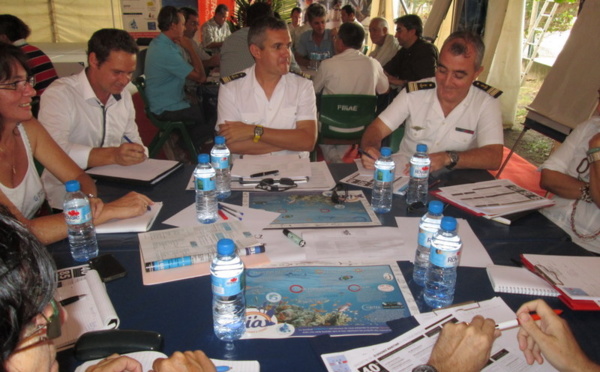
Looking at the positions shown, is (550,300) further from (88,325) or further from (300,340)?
(88,325)

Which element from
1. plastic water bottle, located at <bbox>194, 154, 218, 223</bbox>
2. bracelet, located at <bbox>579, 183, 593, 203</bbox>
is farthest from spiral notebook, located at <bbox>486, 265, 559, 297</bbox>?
plastic water bottle, located at <bbox>194, 154, 218, 223</bbox>

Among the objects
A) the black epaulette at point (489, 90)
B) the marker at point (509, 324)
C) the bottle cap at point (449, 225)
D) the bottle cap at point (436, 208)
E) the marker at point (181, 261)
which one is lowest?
the marker at point (509, 324)

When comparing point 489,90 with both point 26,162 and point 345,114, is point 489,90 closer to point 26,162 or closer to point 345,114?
point 345,114

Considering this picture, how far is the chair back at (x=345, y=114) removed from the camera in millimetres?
3662

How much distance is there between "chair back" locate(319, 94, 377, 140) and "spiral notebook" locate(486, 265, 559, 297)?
2483 millimetres

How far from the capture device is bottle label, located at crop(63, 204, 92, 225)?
1.42 metres

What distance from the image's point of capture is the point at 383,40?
6137 millimetres

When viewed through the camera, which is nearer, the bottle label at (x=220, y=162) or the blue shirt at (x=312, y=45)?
the bottle label at (x=220, y=162)

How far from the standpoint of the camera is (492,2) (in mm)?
5547

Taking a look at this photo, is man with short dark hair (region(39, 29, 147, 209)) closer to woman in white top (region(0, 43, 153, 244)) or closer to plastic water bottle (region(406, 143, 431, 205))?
woman in white top (region(0, 43, 153, 244))

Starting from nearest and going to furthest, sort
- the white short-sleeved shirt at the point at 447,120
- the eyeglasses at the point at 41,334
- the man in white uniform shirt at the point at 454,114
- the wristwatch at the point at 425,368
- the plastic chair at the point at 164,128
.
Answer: the eyeglasses at the point at 41,334, the wristwatch at the point at 425,368, the man in white uniform shirt at the point at 454,114, the white short-sleeved shirt at the point at 447,120, the plastic chair at the point at 164,128

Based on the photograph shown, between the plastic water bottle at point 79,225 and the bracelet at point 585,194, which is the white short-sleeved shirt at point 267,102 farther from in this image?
the bracelet at point 585,194

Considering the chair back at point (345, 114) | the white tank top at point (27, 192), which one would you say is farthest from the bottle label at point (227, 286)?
the chair back at point (345, 114)

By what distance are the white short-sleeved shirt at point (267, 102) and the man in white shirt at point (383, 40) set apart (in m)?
3.71
